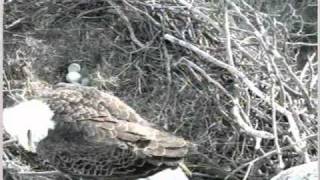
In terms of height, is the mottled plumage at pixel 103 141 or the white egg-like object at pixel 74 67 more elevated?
the white egg-like object at pixel 74 67

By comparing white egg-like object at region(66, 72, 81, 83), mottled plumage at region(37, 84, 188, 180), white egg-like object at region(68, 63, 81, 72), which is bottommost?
mottled plumage at region(37, 84, 188, 180)

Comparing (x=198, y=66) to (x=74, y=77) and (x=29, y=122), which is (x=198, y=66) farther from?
(x=29, y=122)

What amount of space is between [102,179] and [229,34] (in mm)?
385

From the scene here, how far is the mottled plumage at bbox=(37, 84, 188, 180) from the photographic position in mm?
1668

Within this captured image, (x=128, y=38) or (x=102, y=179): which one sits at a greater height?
(x=128, y=38)

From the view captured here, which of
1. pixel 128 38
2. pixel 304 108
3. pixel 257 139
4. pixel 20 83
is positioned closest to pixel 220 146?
pixel 257 139

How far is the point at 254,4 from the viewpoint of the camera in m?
1.72

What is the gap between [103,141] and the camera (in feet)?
5.51

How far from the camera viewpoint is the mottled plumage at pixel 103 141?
1.67 meters

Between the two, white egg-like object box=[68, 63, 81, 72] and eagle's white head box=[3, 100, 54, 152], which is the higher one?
white egg-like object box=[68, 63, 81, 72]

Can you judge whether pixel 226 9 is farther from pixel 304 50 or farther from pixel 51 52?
pixel 51 52

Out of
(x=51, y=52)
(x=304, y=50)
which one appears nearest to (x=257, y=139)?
(x=304, y=50)

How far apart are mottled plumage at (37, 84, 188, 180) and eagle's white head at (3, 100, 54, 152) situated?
14 mm

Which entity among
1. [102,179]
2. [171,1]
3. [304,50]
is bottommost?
[102,179]
